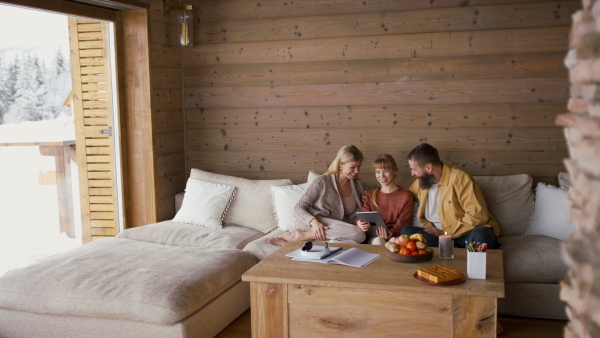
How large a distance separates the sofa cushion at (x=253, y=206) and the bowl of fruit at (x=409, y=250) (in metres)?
1.60

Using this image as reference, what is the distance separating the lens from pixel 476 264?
2.77 meters

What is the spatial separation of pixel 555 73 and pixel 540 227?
1.09 m

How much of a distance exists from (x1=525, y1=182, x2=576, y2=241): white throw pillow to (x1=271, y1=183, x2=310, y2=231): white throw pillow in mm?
1598

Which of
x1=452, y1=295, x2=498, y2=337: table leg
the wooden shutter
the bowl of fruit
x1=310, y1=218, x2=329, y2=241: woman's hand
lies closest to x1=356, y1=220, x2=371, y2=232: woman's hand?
x1=310, y1=218, x2=329, y2=241: woman's hand

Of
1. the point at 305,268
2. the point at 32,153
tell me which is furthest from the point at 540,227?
the point at 32,153

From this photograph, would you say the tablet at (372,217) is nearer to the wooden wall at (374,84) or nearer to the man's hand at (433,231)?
the man's hand at (433,231)

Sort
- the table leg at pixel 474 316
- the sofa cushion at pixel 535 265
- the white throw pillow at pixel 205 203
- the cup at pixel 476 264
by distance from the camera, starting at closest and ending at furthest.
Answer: the table leg at pixel 474 316
the cup at pixel 476 264
the sofa cushion at pixel 535 265
the white throw pillow at pixel 205 203

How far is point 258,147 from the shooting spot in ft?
16.2

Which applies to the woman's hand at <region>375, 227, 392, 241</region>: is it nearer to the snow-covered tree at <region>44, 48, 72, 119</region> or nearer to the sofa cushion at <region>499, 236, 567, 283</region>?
the sofa cushion at <region>499, 236, 567, 283</region>

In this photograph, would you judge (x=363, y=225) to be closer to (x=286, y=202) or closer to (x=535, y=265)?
(x=286, y=202)

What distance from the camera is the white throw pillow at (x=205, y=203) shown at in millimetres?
4539

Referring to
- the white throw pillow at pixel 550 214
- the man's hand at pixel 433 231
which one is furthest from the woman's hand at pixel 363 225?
the white throw pillow at pixel 550 214

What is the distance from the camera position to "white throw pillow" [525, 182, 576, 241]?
3.95 meters

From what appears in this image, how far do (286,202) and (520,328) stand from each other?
181 cm
